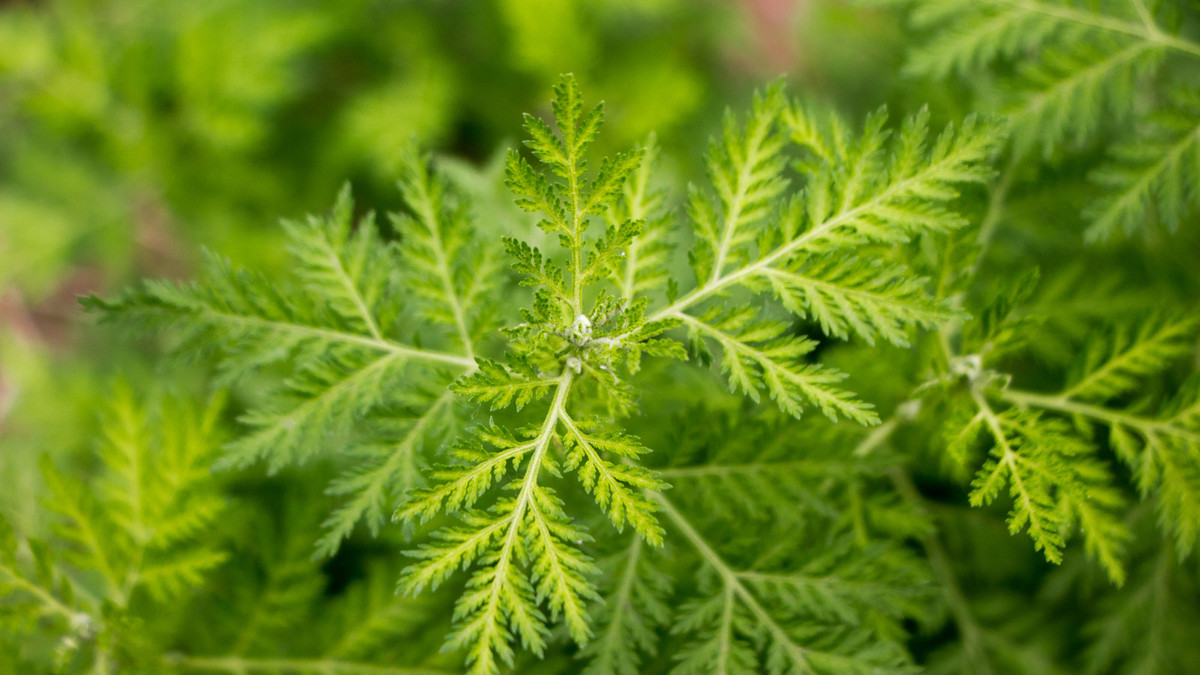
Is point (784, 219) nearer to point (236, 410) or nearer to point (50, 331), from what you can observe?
point (236, 410)

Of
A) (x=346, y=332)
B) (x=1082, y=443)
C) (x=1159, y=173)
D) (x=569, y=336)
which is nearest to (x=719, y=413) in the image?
(x=569, y=336)

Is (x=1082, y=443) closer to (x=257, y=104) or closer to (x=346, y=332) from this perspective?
(x=346, y=332)

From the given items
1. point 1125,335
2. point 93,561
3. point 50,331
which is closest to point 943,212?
point 1125,335

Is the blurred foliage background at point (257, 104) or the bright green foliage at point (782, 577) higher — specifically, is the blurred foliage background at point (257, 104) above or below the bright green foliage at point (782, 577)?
above

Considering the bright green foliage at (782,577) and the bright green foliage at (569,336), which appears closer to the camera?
the bright green foliage at (569,336)

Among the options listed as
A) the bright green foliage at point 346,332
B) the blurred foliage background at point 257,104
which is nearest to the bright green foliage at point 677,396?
the bright green foliage at point 346,332

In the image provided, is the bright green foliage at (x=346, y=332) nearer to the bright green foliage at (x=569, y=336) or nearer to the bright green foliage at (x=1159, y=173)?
the bright green foliage at (x=569, y=336)

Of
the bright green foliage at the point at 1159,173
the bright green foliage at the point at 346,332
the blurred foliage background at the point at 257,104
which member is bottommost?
the bright green foliage at the point at 346,332
